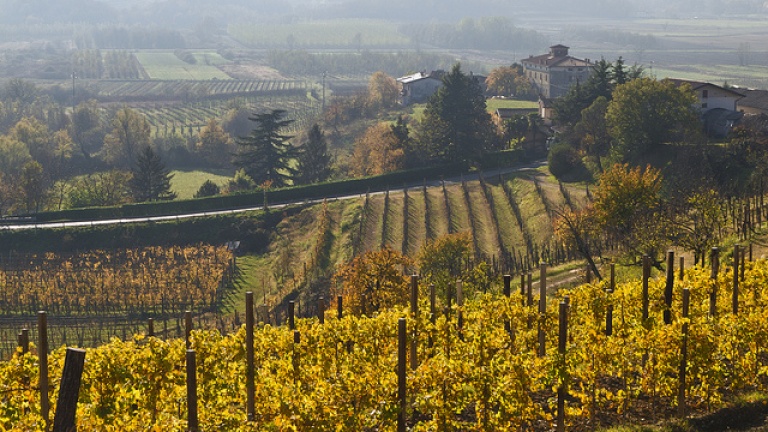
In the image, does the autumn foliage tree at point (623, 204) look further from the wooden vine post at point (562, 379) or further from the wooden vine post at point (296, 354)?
the wooden vine post at point (562, 379)

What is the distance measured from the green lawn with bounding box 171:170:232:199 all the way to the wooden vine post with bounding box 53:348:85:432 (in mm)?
87389

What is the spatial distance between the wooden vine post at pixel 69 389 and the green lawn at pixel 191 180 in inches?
3441

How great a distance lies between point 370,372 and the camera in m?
20.6

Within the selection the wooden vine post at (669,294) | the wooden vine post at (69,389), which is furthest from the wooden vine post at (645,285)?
the wooden vine post at (69,389)

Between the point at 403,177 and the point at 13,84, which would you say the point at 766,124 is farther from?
the point at 13,84

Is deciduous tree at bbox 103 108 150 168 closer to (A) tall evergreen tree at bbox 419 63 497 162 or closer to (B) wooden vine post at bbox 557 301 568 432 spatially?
(A) tall evergreen tree at bbox 419 63 497 162

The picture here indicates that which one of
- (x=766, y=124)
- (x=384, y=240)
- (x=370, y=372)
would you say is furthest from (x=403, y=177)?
(x=370, y=372)

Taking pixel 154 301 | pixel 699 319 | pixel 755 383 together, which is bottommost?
pixel 154 301

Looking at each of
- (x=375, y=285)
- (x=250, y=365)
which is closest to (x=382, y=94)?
(x=375, y=285)

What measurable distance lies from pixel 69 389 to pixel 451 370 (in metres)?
8.33

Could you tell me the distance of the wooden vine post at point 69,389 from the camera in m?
14.1

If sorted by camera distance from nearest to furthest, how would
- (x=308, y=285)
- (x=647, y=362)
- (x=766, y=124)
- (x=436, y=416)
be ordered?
1. (x=436, y=416)
2. (x=647, y=362)
3. (x=308, y=285)
4. (x=766, y=124)

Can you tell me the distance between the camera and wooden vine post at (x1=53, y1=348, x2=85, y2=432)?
14055 millimetres

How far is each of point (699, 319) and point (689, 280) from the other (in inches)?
157
